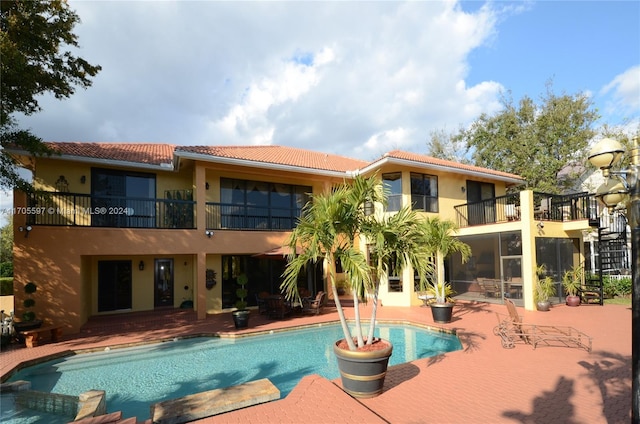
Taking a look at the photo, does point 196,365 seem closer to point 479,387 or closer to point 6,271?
point 479,387

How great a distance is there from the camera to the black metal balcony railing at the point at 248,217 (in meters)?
15.2

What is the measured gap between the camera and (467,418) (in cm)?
512

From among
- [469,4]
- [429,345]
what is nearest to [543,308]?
[429,345]

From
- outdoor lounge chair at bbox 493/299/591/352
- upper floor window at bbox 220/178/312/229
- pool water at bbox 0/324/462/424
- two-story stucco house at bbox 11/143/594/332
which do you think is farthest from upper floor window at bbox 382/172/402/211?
outdoor lounge chair at bbox 493/299/591/352

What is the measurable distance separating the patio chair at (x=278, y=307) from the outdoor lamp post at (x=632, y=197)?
11.7 meters

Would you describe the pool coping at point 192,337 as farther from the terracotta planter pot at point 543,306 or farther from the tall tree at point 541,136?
the tall tree at point 541,136

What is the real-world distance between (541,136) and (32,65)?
99.7ft

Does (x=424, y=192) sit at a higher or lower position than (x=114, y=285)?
higher

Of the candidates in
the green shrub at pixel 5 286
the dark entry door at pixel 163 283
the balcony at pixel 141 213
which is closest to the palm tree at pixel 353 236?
the balcony at pixel 141 213

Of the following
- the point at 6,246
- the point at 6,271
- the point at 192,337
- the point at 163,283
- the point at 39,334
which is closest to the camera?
the point at 39,334

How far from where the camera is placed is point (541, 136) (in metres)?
25.7

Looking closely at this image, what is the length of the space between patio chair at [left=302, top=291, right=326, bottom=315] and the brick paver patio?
5364 millimetres

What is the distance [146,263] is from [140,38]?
970cm

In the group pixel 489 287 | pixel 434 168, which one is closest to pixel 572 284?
pixel 489 287
